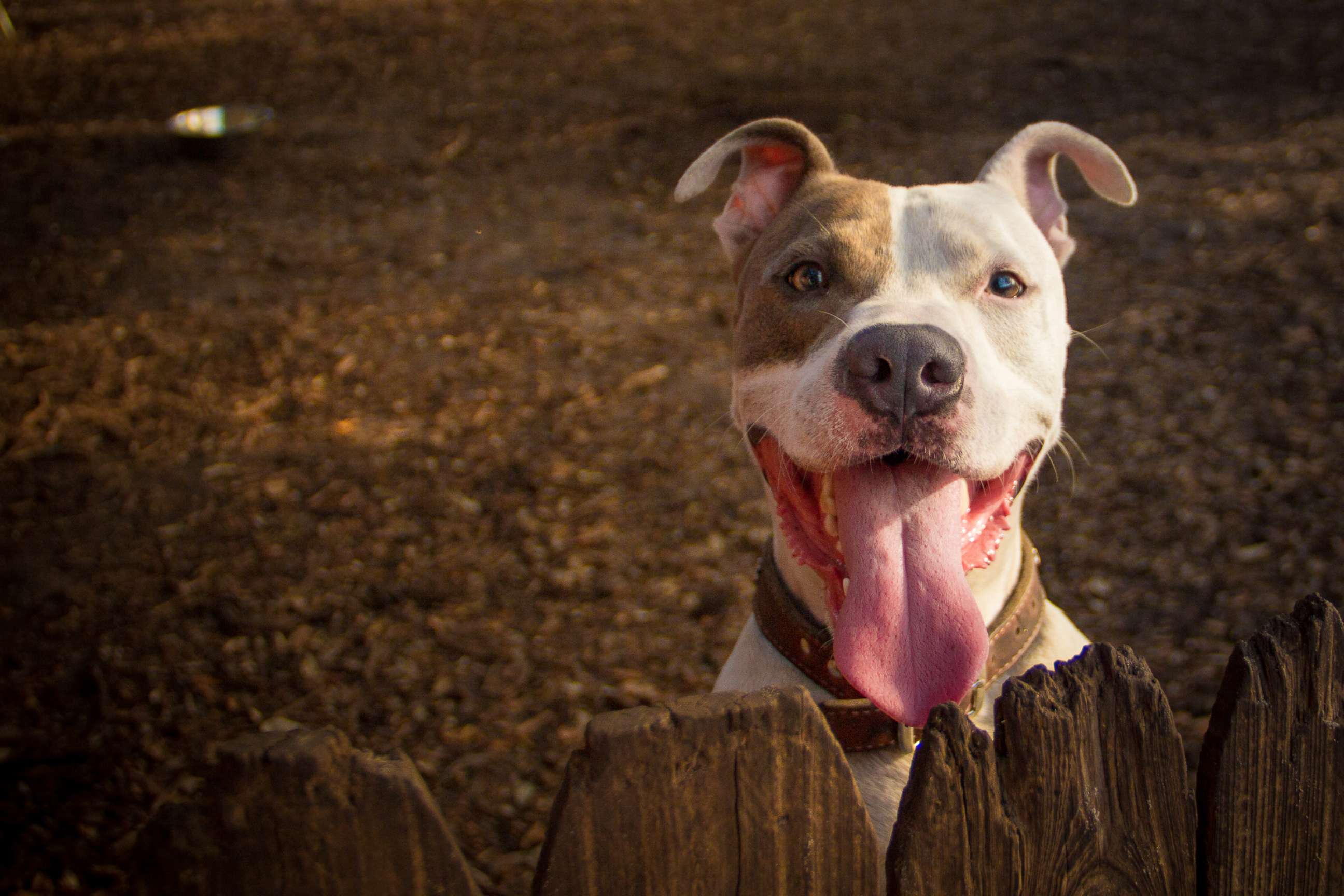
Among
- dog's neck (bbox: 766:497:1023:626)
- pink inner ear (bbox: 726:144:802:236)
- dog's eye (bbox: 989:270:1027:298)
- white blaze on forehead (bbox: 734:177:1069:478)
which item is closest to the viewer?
white blaze on forehead (bbox: 734:177:1069:478)

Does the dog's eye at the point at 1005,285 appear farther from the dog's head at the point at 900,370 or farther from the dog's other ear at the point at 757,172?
the dog's other ear at the point at 757,172

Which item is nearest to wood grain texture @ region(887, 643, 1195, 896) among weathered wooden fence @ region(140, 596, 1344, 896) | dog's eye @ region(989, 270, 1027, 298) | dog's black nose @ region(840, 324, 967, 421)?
weathered wooden fence @ region(140, 596, 1344, 896)

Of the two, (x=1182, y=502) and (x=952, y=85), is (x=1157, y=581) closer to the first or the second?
(x=1182, y=502)

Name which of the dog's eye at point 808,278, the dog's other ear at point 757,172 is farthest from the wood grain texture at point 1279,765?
the dog's other ear at point 757,172

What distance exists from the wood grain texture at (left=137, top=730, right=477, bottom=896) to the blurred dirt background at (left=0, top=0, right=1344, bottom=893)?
10cm

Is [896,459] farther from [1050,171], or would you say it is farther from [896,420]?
[1050,171]

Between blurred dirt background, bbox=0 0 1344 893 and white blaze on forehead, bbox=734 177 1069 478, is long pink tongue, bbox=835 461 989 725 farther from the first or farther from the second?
blurred dirt background, bbox=0 0 1344 893

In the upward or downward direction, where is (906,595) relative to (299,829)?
downward

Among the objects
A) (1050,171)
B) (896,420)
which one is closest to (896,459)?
(896,420)

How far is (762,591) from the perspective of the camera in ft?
8.27

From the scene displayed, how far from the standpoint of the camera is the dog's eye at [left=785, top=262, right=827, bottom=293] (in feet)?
8.30

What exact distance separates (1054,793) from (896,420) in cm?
87

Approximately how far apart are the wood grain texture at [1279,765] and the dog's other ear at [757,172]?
181 cm

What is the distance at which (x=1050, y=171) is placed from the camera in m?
2.89
